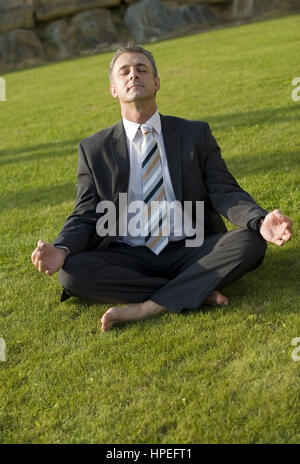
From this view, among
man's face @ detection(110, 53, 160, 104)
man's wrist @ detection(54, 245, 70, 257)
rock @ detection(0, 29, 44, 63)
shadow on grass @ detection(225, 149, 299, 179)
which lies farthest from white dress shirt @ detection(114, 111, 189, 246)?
rock @ detection(0, 29, 44, 63)

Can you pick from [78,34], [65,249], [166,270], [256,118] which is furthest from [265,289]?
[78,34]

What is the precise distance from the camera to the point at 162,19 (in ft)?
85.2

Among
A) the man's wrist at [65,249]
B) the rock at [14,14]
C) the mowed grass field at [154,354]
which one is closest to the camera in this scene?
the mowed grass field at [154,354]

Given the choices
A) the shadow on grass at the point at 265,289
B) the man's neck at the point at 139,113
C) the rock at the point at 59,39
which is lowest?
the rock at the point at 59,39

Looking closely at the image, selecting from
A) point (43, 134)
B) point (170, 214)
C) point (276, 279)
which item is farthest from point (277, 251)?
point (43, 134)

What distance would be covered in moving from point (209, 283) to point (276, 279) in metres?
0.68

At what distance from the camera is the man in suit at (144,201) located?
→ 4020 mm

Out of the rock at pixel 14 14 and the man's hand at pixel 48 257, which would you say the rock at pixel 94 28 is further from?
the man's hand at pixel 48 257

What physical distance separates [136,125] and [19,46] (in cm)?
2291

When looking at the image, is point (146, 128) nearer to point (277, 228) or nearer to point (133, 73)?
point (133, 73)

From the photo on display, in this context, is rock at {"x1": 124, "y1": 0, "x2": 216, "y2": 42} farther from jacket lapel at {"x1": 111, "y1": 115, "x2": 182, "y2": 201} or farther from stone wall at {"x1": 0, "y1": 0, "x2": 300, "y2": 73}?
jacket lapel at {"x1": 111, "y1": 115, "x2": 182, "y2": 201}

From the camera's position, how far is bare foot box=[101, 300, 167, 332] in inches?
151

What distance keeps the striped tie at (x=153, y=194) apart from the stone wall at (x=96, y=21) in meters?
22.3

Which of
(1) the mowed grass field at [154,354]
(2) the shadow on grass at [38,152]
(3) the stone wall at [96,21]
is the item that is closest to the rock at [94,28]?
(3) the stone wall at [96,21]
